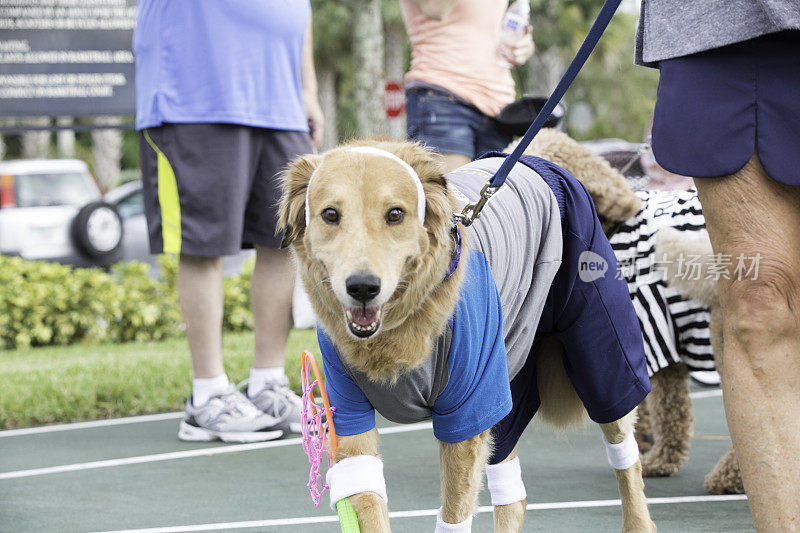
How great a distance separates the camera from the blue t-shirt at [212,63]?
16.4 feet

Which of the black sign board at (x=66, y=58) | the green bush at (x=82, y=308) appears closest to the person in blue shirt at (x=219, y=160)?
the green bush at (x=82, y=308)

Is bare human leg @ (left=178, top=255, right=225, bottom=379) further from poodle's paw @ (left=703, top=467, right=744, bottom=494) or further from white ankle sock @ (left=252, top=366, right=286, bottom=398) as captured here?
poodle's paw @ (left=703, top=467, right=744, bottom=494)

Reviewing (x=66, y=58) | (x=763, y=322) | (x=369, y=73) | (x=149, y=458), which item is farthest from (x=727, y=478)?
(x=369, y=73)

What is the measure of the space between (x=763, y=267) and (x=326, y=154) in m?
1.25

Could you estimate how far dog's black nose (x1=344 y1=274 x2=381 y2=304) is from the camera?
8.07 feet

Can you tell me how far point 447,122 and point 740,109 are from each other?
2583 mm

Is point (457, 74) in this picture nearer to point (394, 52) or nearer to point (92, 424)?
point (92, 424)

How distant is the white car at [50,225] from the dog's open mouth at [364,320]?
39.4ft

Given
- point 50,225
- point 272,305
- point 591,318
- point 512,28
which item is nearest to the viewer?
point 591,318

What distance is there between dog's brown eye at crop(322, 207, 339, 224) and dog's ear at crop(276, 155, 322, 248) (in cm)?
14

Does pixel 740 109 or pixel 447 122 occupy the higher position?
pixel 740 109

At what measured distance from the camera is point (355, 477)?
8.67 ft

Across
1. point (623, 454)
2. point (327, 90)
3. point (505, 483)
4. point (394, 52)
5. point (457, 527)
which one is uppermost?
point (457, 527)

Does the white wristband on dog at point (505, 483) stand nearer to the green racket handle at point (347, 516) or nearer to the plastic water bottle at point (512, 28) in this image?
the green racket handle at point (347, 516)
